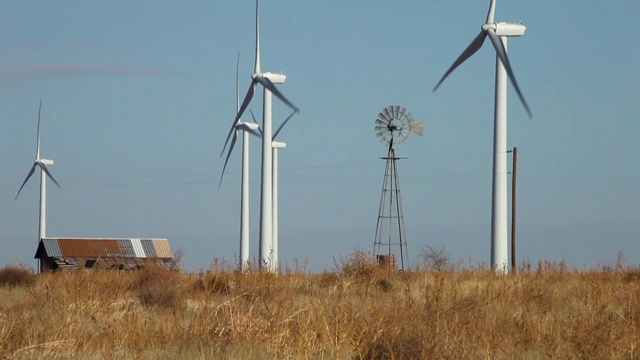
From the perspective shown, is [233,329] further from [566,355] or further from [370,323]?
[566,355]

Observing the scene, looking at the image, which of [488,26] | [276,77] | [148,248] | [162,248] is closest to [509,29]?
[488,26]

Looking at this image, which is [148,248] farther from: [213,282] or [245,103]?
[213,282]

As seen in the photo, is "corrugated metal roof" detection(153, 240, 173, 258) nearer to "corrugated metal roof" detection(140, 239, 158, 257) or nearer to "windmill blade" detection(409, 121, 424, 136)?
"corrugated metal roof" detection(140, 239, 158, 257)

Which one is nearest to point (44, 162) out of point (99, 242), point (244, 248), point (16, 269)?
point (99, 242)

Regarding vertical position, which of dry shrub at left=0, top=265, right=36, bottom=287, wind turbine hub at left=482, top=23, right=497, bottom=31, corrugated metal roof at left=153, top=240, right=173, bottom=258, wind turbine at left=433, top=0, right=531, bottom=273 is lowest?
corrugated metal roof at left=153, top=240, right=173, bottom=258

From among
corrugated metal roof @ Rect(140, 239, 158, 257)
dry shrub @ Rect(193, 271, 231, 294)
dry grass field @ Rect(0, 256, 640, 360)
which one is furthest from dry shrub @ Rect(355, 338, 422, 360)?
corrugated metal roof @ Rect(140, 239, 158, 257)

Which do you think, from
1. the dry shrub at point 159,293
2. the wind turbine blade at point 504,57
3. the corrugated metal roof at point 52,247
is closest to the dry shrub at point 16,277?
the dry shrub at point 159,293

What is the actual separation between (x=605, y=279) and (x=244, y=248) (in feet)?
134

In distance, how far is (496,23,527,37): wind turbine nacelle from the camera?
45844 mm

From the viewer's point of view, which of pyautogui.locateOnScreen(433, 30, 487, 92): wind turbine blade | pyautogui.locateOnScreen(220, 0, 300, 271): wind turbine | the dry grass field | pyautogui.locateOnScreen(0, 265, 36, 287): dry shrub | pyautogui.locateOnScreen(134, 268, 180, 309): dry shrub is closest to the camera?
the dry grass field

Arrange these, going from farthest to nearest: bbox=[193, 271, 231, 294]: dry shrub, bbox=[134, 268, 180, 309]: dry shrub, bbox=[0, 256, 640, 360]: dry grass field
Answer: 1. bbox=[193, 271, 231, 294]: dry shrub
2. bbox=[134, 268, 180, 309]: dry shrub
3. bbox=[0, 256, 640, 360]: dry grass field

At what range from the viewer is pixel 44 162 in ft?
280

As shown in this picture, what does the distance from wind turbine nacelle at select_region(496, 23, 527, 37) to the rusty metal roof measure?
40.9 metres

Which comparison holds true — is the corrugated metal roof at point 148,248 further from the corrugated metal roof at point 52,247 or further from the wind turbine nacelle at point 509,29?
the wind turbine nacelle at point 509,29
